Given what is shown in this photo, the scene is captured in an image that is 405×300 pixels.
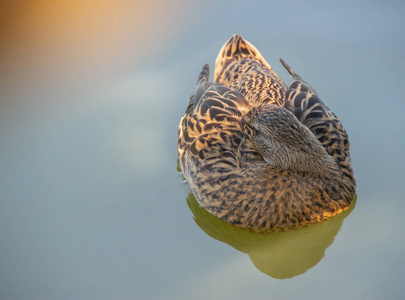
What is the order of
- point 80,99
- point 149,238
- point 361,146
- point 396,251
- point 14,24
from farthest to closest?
point 14,24 < point 80,99 < point 361,146 < point 149,238 < point 396,251

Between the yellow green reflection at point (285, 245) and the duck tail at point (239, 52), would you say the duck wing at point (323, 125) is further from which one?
the duck tail at point (239, 52)

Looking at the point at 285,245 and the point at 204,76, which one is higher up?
the point at 204,76

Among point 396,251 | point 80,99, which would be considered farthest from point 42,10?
point 396,251

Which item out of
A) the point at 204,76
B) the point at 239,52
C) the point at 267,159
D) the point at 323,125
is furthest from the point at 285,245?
the point at 239,52

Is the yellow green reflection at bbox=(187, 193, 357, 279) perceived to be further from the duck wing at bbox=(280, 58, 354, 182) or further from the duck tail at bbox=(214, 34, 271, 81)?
the duck tail at bbox=(214, 34, 271, 81)

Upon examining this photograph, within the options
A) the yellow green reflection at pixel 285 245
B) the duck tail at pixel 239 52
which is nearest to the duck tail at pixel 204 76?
the duck tail at pixel 239 52

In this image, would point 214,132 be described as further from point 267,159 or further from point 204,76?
point 204,76

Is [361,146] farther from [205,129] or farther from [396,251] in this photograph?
[205,129]
